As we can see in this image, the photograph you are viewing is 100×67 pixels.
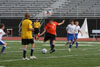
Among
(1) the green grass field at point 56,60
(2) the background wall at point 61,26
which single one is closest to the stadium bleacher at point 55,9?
(2) the background wall at point 61,26

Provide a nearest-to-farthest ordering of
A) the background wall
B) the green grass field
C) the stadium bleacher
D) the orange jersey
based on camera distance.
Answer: the green grass field < the orange jersey < the background wall < the stadium bleacher

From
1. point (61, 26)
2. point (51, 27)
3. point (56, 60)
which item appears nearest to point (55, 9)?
point (61, 26)

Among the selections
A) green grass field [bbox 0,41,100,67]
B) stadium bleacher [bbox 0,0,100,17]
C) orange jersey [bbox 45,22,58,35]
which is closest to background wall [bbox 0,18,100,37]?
stadium bleacher [bbox 0,0,100,17]

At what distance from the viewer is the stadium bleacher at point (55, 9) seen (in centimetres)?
4069

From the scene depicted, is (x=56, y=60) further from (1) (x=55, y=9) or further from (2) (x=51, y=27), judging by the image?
(1) (x=55, y=9)

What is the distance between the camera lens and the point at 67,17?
4000 centimetres

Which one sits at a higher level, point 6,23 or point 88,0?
point 88,0

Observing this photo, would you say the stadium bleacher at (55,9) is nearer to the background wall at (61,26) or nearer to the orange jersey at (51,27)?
the background wall at (61,26)

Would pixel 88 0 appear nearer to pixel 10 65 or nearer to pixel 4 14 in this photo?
pixel 4 14

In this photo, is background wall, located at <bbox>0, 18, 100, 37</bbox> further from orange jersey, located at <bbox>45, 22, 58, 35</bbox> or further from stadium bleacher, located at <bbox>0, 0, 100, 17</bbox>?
orange jersey, located at <bbox>45, 22, 58, 35</bbox>

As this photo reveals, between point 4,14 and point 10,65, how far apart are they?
3161 centimetres

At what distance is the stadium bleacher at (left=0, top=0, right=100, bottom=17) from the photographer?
133 ft

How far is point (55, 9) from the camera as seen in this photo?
4162 cm

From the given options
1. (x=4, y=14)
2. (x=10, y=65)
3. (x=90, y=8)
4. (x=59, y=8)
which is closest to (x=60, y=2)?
(x=59, y=8)
